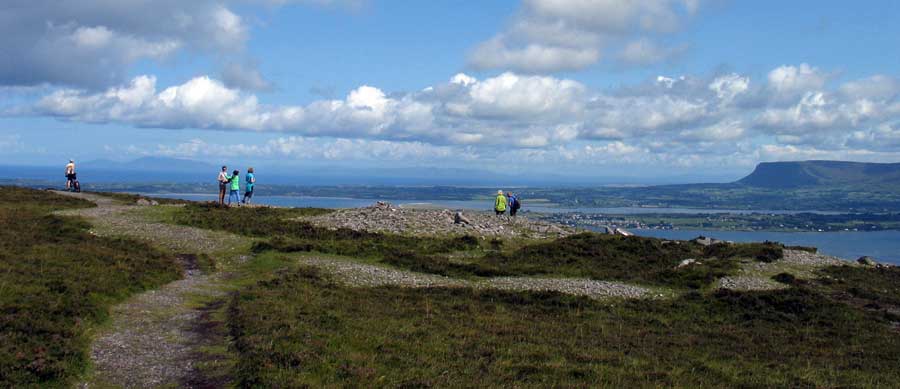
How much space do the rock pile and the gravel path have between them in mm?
13178

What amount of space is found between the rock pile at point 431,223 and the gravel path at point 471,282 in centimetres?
1318

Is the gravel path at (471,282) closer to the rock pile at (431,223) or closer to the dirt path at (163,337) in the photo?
the dirt path at (163,337)

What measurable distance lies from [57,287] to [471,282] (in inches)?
641

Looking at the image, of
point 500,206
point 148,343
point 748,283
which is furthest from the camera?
point 500,206

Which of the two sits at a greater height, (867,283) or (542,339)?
(542,339)

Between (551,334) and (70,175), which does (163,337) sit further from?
(70,175)

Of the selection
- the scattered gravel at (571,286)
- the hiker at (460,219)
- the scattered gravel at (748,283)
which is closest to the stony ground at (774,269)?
the scattered gravel at (748,283)

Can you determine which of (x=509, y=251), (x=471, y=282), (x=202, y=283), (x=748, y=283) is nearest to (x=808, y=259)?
(x=748, y=283)

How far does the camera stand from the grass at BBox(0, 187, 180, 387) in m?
12.3

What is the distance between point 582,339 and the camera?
61.0 feet

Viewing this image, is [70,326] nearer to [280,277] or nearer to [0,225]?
[280,277]

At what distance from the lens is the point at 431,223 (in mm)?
45000

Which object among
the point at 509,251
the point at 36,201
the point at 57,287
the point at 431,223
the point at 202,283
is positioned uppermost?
the point at 36,201

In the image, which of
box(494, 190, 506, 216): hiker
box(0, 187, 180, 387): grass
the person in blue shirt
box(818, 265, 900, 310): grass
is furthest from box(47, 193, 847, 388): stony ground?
the person in blue shirt
